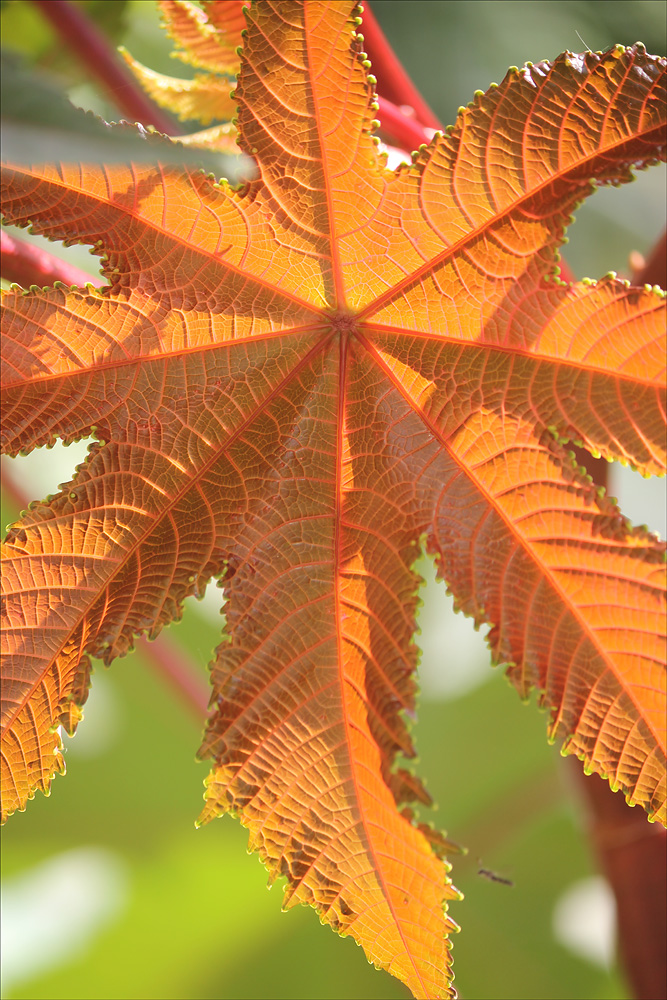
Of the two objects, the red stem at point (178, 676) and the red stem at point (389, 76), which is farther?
the red stem at point (178, 676)

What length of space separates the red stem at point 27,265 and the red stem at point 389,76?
0.88 feet

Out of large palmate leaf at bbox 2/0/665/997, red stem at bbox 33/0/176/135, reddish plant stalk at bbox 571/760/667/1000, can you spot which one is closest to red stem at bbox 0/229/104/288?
large palmate leaf at bbox 2/0/665/997

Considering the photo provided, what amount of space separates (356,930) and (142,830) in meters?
0.93

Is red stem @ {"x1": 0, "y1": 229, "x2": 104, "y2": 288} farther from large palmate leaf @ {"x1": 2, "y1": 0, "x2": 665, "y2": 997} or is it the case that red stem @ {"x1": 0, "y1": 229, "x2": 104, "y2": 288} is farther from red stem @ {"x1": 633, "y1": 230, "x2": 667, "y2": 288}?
red stem @ {"x1": 633, "y1": 230, "x2": 667, "y2": 288}

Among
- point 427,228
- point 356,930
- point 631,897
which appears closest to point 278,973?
point 631,897

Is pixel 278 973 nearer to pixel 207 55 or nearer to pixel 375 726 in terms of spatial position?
pixel 375 726

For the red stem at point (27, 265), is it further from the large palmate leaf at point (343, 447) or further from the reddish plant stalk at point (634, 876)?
the reddish plant stalk at point (634, 876)

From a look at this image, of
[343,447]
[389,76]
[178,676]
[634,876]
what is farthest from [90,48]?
[634,876]

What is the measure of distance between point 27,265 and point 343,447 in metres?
0.20

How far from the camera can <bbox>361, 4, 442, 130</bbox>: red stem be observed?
571 millimetres

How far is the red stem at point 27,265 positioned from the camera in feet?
1.45

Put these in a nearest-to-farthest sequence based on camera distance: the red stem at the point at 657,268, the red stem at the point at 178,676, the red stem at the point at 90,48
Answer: the red stem at the point at 657,268 → the red stem at the point at 90,48 → the red stem at the point at 178,676

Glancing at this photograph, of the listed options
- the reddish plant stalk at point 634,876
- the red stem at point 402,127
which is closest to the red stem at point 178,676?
the reddish plant stalk at point 634,876

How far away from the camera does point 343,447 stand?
43 cm
